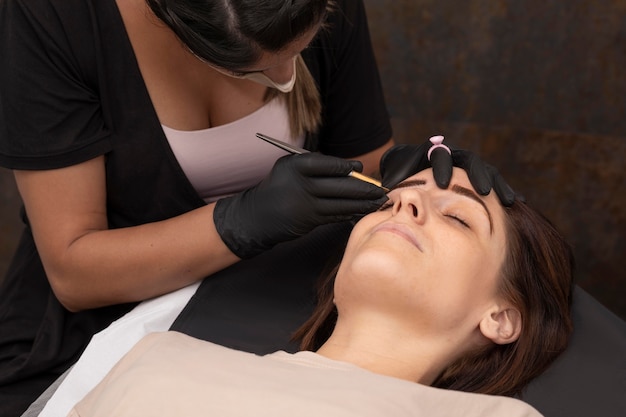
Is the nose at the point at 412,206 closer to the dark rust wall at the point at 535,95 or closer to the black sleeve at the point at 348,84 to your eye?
the black sleeve at the point at 348,84

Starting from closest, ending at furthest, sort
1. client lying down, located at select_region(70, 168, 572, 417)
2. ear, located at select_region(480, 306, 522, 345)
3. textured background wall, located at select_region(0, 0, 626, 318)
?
client lying down, located at select_region(70, 168, 572, 417)
ear, located at select_region(480, 306, 522, 345)
textured background wall, located at select_region(0, 0, 626, 318)

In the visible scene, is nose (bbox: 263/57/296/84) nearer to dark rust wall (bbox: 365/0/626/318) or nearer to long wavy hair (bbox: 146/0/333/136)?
long wavy hair (bbox: 146/0/333/136)

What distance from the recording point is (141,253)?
163 cm

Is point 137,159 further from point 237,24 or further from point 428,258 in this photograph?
point 428,258

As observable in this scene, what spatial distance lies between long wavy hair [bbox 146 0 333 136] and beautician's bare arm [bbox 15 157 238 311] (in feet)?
1.22

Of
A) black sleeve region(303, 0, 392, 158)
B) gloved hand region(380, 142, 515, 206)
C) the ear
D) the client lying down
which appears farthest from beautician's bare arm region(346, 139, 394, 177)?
the ear

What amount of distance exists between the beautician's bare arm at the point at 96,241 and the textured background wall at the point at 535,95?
4.35 feet

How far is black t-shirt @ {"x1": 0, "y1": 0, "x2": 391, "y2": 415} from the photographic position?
1530 millimetres

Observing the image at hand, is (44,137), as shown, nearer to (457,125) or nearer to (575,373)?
(575,373)

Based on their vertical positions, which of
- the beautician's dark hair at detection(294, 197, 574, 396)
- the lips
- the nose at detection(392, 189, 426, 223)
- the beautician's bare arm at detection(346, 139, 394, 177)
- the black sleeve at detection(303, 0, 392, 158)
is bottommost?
the beautician's dark hair at detection(294, 197, 574, 396)

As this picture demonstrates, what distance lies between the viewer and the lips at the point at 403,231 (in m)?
1.48

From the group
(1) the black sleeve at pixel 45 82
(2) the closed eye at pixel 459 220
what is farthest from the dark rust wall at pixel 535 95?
(1) the black sleeve at pixel 45 82

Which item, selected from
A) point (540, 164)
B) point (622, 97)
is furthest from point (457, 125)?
point (622, 97)

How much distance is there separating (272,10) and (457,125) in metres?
1.58
